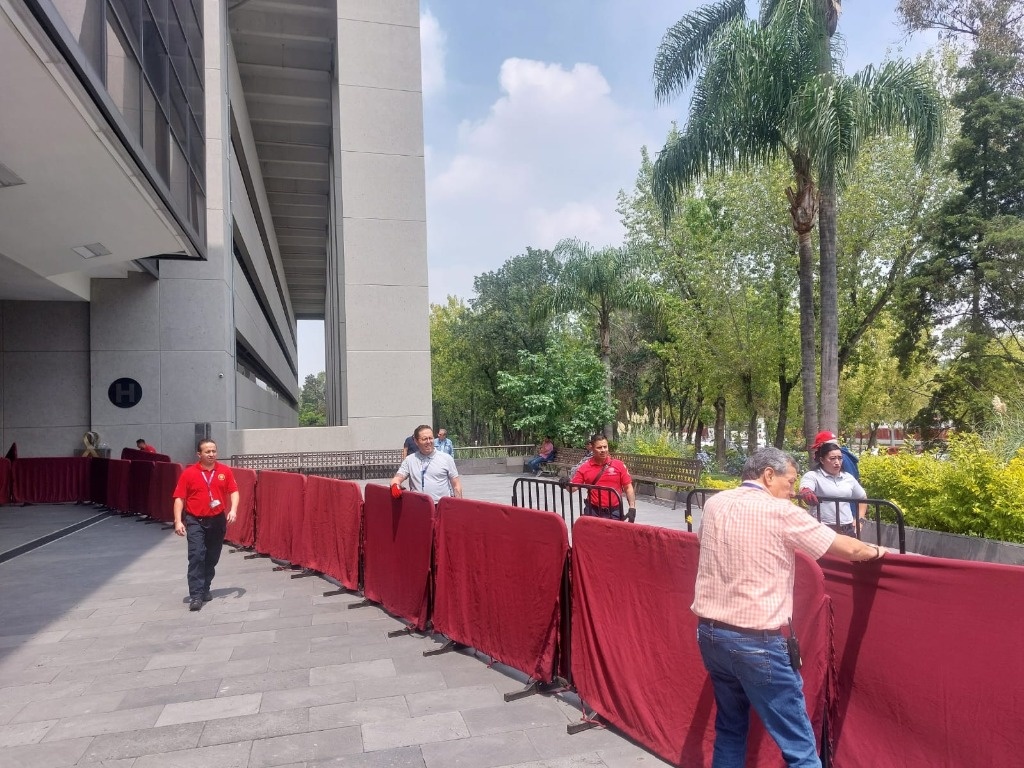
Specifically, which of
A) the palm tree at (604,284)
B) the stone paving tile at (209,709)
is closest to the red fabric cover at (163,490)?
the stone paving tile at (209,709)

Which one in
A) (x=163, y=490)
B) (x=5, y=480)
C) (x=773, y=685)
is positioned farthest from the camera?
(x=5, y=480)

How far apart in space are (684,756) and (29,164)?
10614 millimetres

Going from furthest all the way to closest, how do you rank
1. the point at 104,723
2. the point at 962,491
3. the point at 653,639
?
1. the point at 962,491
2. the point at 104,723
3. the point at 653,639

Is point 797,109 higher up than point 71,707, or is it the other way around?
point 797,109

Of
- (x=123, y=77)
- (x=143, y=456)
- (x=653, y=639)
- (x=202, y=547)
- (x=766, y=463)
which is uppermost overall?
(x=123, y=77)

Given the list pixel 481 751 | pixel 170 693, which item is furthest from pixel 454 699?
pixel 170 693

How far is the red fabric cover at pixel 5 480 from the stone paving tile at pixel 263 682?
15.2 m

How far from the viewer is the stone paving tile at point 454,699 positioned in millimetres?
4895

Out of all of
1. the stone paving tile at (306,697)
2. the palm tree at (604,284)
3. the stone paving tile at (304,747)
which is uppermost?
the palm tree at (604,284)

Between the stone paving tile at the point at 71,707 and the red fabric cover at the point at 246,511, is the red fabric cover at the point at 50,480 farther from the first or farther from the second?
the stone paving tile at the point at 71,707

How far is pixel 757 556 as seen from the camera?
3.12m

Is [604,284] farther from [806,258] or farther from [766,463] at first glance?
[766,463]

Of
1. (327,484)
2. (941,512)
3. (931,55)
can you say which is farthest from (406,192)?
(931,55)

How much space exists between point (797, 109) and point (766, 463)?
47.6 ft
